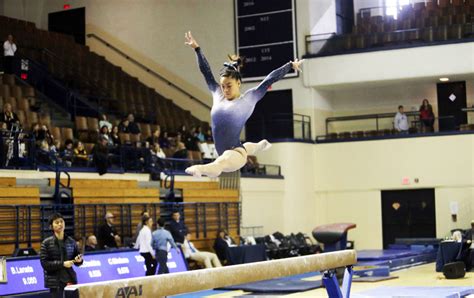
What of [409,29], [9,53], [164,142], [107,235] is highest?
[409,29]

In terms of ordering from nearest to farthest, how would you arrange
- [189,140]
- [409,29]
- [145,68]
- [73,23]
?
[189,140] < [409,29] < [145,68] < [73,23]

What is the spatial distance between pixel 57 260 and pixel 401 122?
667 inches

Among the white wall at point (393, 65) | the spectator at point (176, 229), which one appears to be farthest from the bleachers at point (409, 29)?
the spectator at point (176, 229)

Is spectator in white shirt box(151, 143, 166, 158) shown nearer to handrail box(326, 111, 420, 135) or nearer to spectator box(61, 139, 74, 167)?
spectator box(61, 139, 74, 167)

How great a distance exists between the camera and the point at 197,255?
1852cm

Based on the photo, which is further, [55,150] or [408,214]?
[408,214]

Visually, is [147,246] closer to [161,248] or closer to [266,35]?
[161,248]

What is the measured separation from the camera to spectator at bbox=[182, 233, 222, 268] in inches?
720

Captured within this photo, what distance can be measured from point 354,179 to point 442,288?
11689 mm

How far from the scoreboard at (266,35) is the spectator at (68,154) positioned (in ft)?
28.7

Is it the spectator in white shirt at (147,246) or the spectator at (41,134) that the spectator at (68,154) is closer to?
the spectator at (41,134)

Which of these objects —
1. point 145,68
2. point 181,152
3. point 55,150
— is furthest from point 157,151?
point 145,68

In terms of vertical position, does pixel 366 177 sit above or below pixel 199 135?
below

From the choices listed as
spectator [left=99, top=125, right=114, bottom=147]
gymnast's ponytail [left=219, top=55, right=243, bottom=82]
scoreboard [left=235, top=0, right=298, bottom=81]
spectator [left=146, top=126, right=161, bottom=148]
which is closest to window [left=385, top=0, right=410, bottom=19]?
scoreboard [left=235, top=0, right=298, bottom=81]
